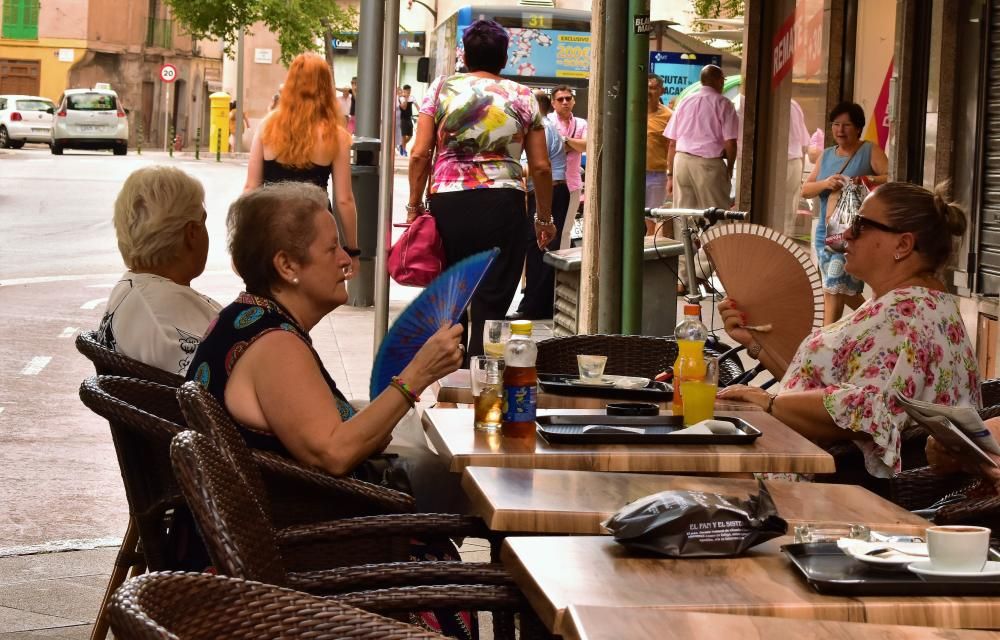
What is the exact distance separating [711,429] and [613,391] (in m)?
0.83

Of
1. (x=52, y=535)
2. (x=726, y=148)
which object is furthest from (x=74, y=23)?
(x=52, y=535)

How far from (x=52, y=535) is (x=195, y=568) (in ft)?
7.47

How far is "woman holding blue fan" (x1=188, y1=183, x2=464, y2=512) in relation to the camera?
3.55 meters

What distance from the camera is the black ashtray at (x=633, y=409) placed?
13.0 ft

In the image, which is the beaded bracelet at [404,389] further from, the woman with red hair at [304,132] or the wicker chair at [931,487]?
the woman with red hair at [304,132]

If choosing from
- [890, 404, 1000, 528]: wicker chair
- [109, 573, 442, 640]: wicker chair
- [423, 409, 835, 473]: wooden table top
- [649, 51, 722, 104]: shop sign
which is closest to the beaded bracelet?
[423, 409, 835, 473]: wooden table top

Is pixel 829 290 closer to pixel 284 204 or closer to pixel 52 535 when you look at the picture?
pixel 52 535

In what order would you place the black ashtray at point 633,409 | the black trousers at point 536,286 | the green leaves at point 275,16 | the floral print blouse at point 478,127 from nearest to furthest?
the black ashtray at point 633,409 → the floral print blouse at point 478,127 → the black trousers at point 536,286 → the green leaves at point 275,16

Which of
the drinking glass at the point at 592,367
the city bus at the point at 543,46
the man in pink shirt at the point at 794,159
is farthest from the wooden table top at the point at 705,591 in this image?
the city bus at the point at 543,46

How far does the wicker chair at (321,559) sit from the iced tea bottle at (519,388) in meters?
0.44

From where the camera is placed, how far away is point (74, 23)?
64500 millimetres

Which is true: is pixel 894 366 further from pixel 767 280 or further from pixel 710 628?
pixel 710 628

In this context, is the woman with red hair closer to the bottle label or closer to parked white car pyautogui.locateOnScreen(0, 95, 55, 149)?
the bottle label

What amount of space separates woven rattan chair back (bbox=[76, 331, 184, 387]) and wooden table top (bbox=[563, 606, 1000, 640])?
2322mm
